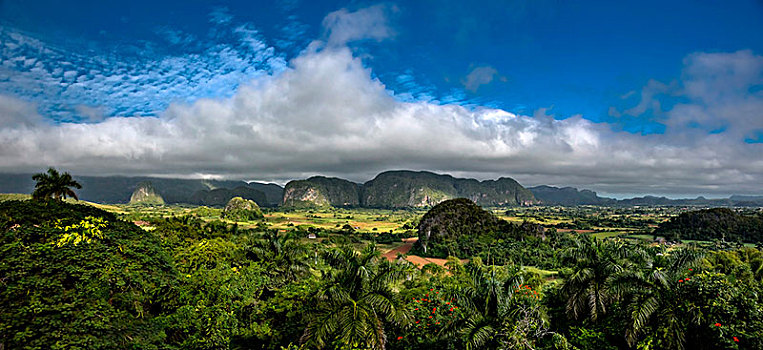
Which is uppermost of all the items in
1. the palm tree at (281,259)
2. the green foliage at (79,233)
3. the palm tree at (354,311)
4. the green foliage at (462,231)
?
the green foliage at (79,233)

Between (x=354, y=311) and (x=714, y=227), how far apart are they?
16155cm

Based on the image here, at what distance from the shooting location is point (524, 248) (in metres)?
Result: 86.8

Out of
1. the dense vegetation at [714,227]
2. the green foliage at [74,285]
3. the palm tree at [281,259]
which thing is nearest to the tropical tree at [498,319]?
the green foliage at [74,285]

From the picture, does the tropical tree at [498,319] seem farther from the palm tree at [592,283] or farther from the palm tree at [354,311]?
the palm tree at [592,283]

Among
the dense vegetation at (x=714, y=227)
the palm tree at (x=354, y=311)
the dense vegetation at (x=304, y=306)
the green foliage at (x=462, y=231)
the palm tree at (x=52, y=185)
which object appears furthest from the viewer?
the dense vegetation at (x=714, y=227)

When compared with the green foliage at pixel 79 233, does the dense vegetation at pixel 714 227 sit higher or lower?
lower

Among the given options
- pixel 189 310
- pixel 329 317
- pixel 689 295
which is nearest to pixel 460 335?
pixel 329 317

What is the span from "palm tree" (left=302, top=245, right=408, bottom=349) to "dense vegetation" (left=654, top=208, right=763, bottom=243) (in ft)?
458

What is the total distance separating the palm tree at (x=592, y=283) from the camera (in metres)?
17.0

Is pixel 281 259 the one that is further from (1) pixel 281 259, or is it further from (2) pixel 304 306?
(2) pixel 304 306

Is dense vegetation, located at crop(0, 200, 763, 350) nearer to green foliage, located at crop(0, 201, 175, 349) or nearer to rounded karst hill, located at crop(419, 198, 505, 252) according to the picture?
green foliage, located at crop(0, 201, 175, 349)

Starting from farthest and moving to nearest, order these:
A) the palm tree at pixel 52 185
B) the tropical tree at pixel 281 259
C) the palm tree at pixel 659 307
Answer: the palm tree at pixel 52 185 → the tropical tree at pixel 281 259 → the palm tree at pixel 659 307

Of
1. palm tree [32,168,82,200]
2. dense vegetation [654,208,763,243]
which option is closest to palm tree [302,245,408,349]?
palm tree [32,168,82,200]

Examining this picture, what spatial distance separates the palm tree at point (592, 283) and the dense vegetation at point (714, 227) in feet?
420
